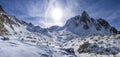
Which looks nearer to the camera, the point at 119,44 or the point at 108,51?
the point at 108,51

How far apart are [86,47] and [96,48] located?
5.36 m

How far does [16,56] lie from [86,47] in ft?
196

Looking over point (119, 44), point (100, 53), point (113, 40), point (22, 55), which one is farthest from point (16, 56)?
point (113, 40)

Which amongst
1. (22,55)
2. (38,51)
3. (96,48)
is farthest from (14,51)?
(96,48)

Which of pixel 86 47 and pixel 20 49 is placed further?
pixel 86 47

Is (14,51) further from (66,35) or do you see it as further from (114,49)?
(66,35)

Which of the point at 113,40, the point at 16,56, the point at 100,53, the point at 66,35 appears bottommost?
the point at 16,56

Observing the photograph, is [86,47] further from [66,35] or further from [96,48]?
[66,35]

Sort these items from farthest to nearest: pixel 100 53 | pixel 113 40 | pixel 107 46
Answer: pixel 113 40
pixel 107 46
pixel 100 53

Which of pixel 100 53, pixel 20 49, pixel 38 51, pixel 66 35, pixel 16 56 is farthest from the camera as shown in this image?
pixel 66 35

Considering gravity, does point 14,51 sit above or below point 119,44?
below

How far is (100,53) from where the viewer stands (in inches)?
2879

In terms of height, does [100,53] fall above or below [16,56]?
above

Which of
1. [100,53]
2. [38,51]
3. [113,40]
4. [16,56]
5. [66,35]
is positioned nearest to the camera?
[16,56]
